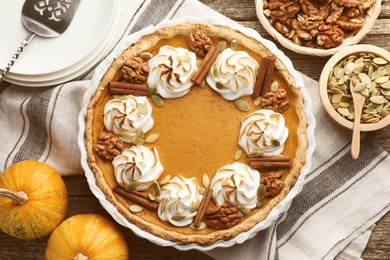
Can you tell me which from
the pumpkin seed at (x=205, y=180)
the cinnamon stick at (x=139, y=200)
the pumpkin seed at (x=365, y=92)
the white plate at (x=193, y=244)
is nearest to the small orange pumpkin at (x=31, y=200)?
the white plate at (x=193, y=244)

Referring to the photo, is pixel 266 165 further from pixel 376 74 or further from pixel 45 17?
pixel 45 17

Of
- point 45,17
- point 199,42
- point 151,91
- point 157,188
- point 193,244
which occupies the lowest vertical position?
point 193,244

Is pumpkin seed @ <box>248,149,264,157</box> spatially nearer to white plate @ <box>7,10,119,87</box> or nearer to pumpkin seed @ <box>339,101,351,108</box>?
pumpkin seed @ <box>339,101,351,108</box>

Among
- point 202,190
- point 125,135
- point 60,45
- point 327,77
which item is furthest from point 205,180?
point 60,45

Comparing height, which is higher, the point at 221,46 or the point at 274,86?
the point at 221,46

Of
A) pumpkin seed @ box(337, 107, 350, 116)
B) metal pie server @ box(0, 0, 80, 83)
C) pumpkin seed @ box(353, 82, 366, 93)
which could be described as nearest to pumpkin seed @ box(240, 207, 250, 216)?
pumpkin seed @ box(337, 107, 350, 116)

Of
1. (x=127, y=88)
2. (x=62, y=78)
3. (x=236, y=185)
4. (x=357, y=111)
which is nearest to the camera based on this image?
(x=236, y=185)

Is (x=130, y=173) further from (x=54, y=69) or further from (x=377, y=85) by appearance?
(x=377, y=85)
